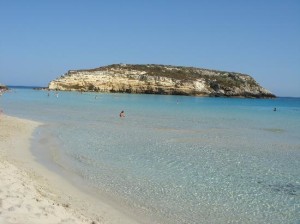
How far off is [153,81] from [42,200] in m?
107

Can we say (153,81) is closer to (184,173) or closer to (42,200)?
(184,173)

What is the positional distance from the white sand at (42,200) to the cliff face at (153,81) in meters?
101

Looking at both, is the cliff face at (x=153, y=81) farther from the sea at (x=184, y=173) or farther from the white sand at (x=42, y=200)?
the white sand at (x=42, y=200)

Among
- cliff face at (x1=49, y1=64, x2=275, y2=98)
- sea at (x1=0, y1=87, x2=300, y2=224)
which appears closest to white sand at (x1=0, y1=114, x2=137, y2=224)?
sea at (x1=0, y1=87, x2=300, y2=224)

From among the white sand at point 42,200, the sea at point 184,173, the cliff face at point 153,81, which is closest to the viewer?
the white sand at point 42,200

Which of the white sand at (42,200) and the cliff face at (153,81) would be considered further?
the cliff face at (153,81)

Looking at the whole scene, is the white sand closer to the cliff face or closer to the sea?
the sea

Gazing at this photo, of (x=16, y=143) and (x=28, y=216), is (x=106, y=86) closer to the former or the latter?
(x=16, y=143)

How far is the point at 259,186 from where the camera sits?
12.4m

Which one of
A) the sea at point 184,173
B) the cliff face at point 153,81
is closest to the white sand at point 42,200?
the sea at point 184,173

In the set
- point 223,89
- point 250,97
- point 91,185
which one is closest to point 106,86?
point 223,89

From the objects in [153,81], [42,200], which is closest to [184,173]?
[42,200]

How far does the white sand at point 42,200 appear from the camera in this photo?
781cm

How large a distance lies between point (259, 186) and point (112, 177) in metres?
4.60
